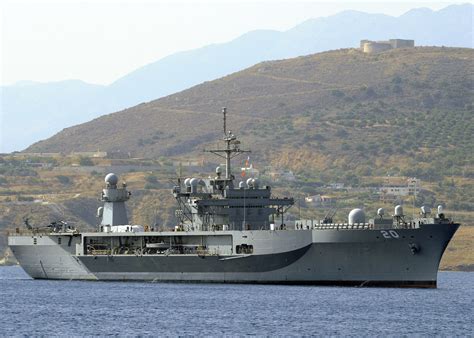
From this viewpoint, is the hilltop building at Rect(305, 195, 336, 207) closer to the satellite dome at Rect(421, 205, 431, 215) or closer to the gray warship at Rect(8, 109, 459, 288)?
the gray warship at Rect(8, 109, 459, 288)

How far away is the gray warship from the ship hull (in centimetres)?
5

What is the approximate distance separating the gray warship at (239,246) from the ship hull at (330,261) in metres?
0.05

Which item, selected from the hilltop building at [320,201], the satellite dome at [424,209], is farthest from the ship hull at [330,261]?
the hilltop building at [320,201]

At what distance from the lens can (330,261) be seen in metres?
64.6

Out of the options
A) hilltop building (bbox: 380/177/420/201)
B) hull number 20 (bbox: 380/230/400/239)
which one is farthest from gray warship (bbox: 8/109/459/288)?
hilltop building (bbox: 380/177/420/201)

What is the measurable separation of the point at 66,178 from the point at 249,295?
10403cm

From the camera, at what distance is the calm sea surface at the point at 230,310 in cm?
4825

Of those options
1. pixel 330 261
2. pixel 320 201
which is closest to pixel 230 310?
pixel 330 261

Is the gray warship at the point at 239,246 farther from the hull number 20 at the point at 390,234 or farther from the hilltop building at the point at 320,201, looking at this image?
the hilltop building at the point at 320,201

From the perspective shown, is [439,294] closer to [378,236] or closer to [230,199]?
[378,236]

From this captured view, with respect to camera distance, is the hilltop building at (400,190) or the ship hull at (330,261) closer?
the ship hull at (330,261)

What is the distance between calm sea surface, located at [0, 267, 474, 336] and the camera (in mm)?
48250

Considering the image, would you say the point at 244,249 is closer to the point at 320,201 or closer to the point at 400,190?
the point at 320,201

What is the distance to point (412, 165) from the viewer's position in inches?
6860
